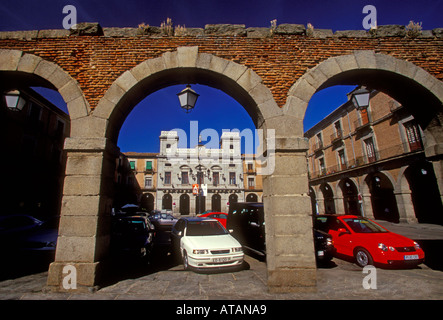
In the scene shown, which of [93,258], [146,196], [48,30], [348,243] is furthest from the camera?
[146,196]

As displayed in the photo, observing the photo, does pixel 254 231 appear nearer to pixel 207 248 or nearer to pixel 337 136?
pixel 207 248

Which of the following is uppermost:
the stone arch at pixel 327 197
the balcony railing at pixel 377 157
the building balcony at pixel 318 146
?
the building balcony at pixel 318 146

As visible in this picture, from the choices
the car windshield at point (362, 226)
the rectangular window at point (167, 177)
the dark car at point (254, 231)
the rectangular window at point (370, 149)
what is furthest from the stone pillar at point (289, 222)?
the rectangular window at point (167, 177)

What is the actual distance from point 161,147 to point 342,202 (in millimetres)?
28602

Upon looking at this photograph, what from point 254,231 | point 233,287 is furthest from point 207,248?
point 254,231

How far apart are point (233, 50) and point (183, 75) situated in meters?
1.34

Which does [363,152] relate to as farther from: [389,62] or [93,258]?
[93,258]

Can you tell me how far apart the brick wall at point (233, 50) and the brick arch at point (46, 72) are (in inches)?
6.1

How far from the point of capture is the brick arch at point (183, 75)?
4.57m

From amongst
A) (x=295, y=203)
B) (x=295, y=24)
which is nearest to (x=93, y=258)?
(x=295, y=203)

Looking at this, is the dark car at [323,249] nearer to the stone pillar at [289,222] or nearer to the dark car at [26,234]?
the stone pillar at [289,222]

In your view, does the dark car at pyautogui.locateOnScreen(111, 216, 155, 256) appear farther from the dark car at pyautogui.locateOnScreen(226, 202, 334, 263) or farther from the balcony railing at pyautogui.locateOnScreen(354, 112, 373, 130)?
the balcony railing at pyautogui.locateOnScreen(354, 112, 373, 130)

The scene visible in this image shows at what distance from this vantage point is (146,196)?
36.0m

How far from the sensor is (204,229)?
6.79 metres
